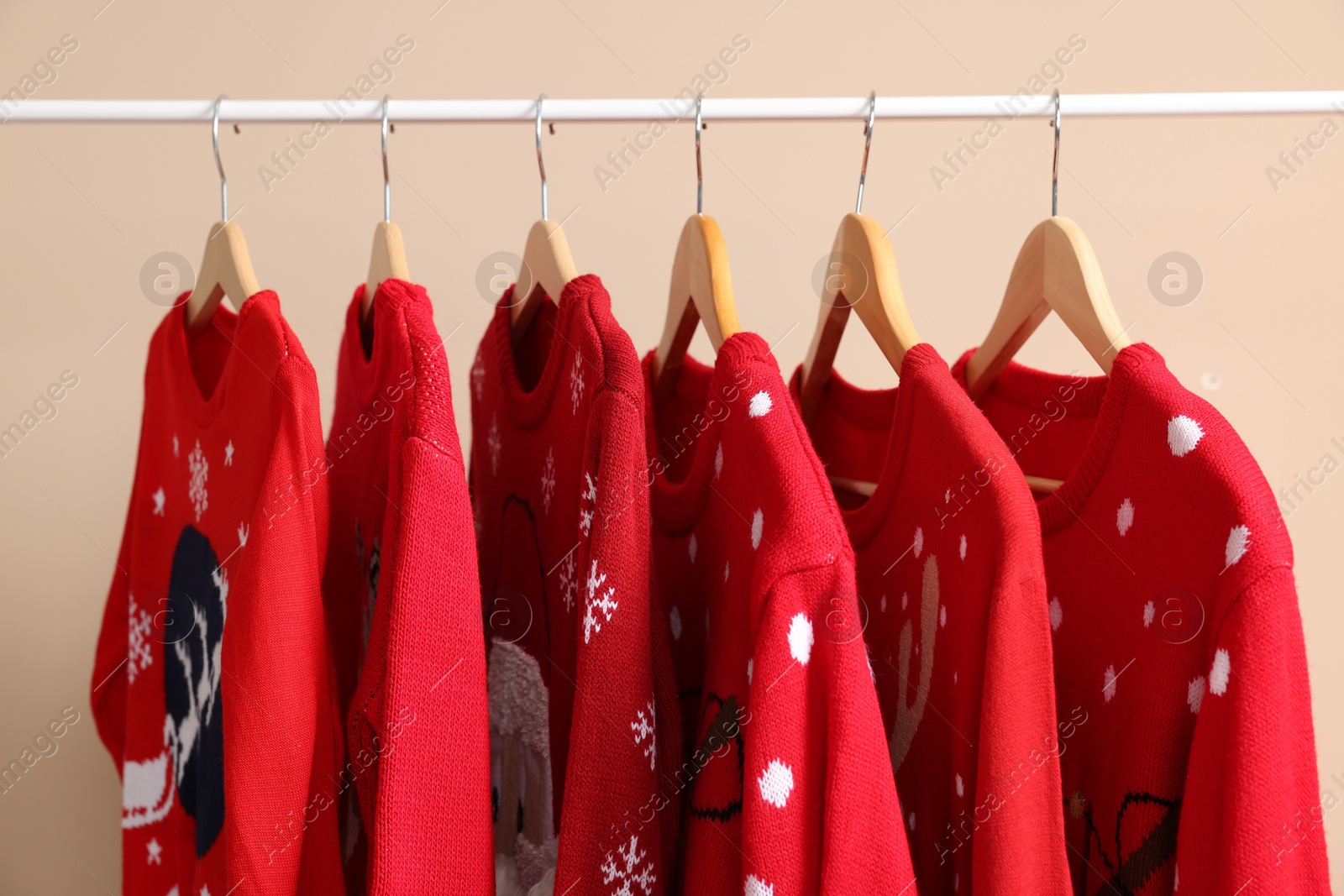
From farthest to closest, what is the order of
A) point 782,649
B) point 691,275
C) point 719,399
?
point 691,275 → point 719,399 → point 782,649

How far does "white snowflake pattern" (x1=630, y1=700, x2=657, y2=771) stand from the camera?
0.55 m

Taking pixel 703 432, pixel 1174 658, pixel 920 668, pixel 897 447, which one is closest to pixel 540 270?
pixel 703 432

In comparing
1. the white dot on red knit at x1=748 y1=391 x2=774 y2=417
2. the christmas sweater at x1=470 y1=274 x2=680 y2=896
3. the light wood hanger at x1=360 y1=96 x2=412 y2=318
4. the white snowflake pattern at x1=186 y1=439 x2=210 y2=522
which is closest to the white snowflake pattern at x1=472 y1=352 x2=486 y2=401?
the christmas sweater at x1=470 y1=274 x2=680 y2=896

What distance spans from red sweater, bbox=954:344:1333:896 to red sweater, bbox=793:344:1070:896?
0.05m

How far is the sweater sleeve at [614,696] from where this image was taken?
534 mm

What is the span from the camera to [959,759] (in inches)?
21.6

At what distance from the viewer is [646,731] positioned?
553 mm

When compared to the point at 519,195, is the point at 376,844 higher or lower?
lower

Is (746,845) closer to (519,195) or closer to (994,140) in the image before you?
(519,195)

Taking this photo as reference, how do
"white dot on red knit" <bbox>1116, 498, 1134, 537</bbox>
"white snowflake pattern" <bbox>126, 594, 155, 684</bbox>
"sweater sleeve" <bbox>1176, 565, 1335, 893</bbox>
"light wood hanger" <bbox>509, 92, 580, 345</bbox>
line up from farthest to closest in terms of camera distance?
"white snowflake pattern" <bbox>126, 594, 155, 684</bbox>, "light wood hanger" <bbox>509, 92, 580, 345</bbox>, "white dot on red knit" <bbox>1116, 498, 1134, 537</bbox>, "sweater sleeve" <bbox>1176, 565, 1335, 893</bbox>

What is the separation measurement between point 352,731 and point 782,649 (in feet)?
0.89

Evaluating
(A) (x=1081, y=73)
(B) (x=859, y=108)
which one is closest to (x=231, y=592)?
(B) (x=859, y=108)

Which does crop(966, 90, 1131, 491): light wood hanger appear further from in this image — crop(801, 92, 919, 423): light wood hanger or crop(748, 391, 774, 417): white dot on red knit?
crop(748, 391, 774, 417): white dot on red knit

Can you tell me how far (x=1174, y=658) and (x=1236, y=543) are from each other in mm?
84
